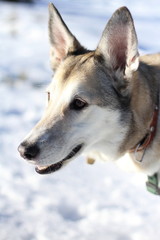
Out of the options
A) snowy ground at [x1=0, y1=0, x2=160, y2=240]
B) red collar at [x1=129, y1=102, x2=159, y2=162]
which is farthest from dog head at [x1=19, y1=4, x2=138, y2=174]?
snowy ground at [x1=0, y1=0, x2=160, y2=240]

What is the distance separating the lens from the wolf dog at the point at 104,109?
2.55 m

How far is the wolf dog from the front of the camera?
2551mm

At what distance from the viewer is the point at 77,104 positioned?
264 centimetres

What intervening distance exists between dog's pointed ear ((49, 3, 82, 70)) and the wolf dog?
0.04 feet

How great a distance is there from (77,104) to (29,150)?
44cm

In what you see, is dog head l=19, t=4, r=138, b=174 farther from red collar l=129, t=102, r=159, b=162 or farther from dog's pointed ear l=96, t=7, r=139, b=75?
red collar l=129, t=102, r=159, b=162

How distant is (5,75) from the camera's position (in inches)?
242

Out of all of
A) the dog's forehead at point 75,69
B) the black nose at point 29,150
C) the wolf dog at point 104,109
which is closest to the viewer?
the black nose at point 29,150

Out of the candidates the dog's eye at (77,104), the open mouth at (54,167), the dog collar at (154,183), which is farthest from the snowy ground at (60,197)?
the dog's eye at (77,104)

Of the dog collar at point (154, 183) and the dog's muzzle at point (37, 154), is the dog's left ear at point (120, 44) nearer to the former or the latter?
the dog's muzzle at point (37, 154)

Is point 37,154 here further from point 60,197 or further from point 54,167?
point 60,197

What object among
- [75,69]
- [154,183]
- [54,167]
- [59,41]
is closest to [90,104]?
[75,69]

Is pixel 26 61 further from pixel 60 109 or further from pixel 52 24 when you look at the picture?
pixel 60 109

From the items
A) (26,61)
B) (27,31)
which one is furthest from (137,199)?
(27,31)
